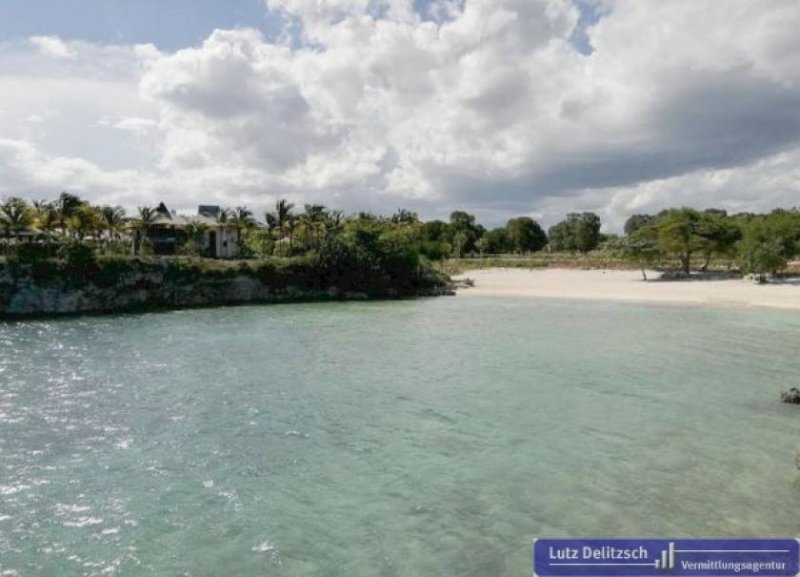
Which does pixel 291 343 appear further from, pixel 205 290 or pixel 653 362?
pixel 205 290

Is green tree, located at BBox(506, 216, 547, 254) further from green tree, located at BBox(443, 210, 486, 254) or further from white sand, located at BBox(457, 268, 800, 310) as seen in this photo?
white sand, located at BBox(457, 268, 800, 310)

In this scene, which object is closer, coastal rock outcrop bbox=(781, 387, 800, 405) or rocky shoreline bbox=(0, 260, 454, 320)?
coastal rock outcrop bbox=(781, 387, 800, 405)

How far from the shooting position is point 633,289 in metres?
77.6

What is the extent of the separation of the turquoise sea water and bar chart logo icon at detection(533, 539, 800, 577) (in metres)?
0.57

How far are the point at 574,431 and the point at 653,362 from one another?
15103 millimetres

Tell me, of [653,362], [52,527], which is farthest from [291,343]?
[52,527]

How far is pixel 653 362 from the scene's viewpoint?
104 feet

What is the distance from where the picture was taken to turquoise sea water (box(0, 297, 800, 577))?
11570mm

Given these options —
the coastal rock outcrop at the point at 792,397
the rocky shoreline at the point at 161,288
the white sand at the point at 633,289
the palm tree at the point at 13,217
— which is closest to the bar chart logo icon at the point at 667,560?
the coastal rock outcrop at the point at 792,397

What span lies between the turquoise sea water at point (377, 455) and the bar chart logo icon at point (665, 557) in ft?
1.88

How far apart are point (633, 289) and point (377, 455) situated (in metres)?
69.0

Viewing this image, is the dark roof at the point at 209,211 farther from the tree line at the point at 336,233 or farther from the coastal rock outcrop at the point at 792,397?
the coastal rock outcrop at the point at 792,397

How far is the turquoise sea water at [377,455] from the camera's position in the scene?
11570 millimetres

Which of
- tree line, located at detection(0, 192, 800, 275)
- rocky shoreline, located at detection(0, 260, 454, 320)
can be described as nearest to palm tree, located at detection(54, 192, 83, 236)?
tree line, located at detection(0, 192, 800, 275)
